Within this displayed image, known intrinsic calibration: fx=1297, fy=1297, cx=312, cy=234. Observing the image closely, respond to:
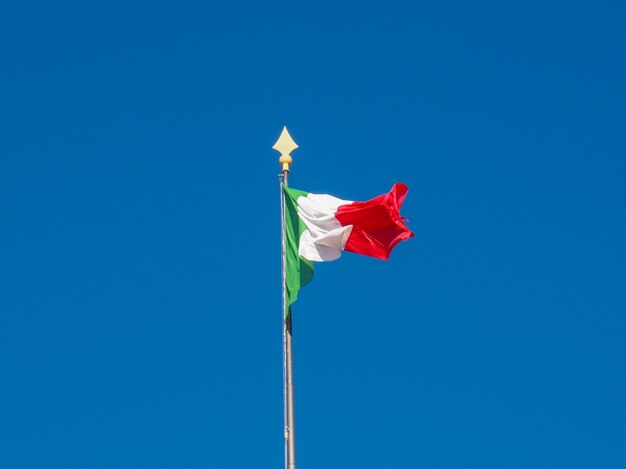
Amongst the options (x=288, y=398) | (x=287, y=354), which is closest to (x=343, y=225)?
(x=287, y=354)

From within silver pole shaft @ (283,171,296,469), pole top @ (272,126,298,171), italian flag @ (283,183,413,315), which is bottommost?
silver pole shaft @ (283,171,296,469)

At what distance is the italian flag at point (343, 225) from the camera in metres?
28.6

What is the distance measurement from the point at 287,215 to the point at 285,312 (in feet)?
8.68

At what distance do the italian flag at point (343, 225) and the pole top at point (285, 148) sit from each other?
0.60 metres

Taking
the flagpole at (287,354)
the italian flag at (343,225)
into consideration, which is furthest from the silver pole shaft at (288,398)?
the italian flag at (343,225)

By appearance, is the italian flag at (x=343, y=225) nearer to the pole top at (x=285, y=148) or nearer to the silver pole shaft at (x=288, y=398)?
the pole top at (x=285, y=148)

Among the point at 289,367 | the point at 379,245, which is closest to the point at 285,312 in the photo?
the point at 289,367

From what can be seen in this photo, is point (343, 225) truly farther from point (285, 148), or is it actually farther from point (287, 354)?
point (287, 354)

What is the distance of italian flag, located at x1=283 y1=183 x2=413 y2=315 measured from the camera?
28594mm

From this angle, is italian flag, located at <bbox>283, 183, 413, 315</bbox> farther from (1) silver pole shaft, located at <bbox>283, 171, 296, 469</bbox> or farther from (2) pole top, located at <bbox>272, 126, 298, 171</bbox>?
(1) silver pole shaft, located at <bbox>283, 171, 296, 469</bbox>

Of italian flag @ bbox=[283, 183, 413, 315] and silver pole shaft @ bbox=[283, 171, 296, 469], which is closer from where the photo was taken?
silver pole shaft @ bbox=[283, 171, 296, 469]

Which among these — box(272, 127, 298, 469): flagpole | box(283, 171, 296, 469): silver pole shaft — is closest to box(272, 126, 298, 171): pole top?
box(272, 127, 298, 469): flagpole

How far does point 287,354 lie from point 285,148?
5.11m

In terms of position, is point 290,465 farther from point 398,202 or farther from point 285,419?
point 398,202
